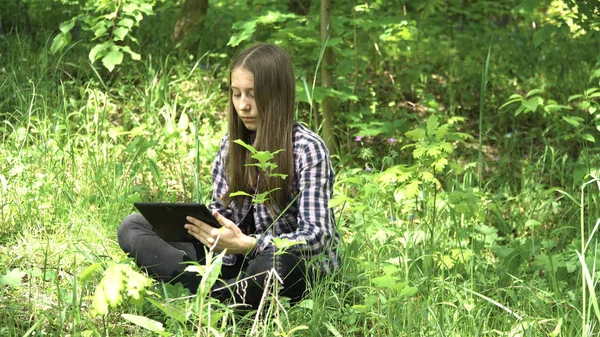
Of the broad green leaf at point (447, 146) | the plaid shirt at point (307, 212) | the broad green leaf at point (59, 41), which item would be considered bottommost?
the plaid shirt at point (307, 212)

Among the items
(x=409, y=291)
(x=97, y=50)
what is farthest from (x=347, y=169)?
(x=409, y=291)

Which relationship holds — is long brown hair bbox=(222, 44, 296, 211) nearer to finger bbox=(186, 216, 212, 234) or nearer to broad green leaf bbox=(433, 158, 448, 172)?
finger bbox=(186, 216, 212, 234)

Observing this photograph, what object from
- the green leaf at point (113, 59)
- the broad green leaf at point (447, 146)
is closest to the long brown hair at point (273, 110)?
the broad green leaf at point (447, 146)

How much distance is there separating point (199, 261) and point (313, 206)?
49cm

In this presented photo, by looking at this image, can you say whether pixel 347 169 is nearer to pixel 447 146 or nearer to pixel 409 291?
pixel 447 146

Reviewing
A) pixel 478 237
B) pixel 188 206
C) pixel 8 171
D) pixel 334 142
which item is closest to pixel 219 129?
pixel 334 142

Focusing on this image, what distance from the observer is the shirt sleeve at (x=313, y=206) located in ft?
8.76

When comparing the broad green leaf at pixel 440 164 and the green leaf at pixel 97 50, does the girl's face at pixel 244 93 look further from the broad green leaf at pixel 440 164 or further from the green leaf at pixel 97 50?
the green leaf at pixel 97 50

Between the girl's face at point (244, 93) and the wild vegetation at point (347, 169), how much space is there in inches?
13.6

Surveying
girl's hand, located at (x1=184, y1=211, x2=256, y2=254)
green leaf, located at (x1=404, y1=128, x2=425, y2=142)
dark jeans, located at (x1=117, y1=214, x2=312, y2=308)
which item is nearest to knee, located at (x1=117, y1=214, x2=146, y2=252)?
dark jeans, located at (x1=117, y1=214, x2=312, y2=308)

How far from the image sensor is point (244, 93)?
2.87 metres

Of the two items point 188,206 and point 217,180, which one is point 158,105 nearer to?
point 217,180

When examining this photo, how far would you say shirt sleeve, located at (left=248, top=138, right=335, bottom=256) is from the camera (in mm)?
2670

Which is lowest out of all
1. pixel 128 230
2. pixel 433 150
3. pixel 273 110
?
pixel 128 230
